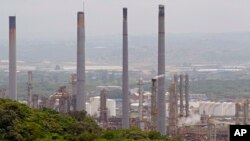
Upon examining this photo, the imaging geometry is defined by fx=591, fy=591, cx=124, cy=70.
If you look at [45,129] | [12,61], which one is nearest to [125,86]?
[12,61]

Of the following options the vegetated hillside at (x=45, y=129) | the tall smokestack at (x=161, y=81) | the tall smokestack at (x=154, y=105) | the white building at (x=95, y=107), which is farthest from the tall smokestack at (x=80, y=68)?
the vegetated hillside at (x=45, y=129)

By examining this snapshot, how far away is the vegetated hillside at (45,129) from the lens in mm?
9953

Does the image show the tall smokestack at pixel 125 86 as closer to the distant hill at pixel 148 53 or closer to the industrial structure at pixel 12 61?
the industrial structure at pixel 12 61

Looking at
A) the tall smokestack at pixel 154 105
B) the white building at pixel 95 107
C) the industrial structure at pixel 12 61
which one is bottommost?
the white building at pixel 95 107

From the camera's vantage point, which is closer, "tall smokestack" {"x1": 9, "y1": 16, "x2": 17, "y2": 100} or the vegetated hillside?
the vegetated hillside

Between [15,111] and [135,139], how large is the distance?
2.27 meters

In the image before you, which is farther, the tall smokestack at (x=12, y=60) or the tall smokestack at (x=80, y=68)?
the tall smokestack at (x=12, y=60)

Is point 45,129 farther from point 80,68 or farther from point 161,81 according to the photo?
point 80,68

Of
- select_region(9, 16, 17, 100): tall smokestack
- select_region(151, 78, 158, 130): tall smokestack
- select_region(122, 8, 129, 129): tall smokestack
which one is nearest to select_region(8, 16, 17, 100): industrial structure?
select_region(9, 16, 17, 100): tall smokestack

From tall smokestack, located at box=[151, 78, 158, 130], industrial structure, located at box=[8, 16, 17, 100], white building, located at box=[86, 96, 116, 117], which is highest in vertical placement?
industrial structure, located at box=[8, 16, 17, 100]

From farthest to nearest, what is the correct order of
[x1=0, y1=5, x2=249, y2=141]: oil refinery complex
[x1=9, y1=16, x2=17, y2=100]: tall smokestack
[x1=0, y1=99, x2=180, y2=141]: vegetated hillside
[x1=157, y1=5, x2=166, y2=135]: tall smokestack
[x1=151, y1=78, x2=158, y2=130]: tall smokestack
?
[x1=9, y1=16, x2=17, y2=100]: tall smokestack → [x1=151, y1=78, x2=158, y2=130]: tall smokestack → [x1=0, y1=5, x2=249, y2=141]: oil refinery complex → [x1=157, y1=5, x2=166, y2=135]: tall smokestack → [x1=0, y1=99, x2=180, y2=141]: vegetated hillside

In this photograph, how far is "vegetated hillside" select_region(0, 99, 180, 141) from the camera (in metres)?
9.95

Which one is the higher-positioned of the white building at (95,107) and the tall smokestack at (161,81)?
the tall smokestack at (161,81)

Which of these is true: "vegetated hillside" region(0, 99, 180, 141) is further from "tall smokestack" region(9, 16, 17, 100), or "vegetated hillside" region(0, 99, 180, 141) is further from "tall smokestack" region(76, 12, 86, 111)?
"tall smokestack" region(9, 16, 17, 100)
